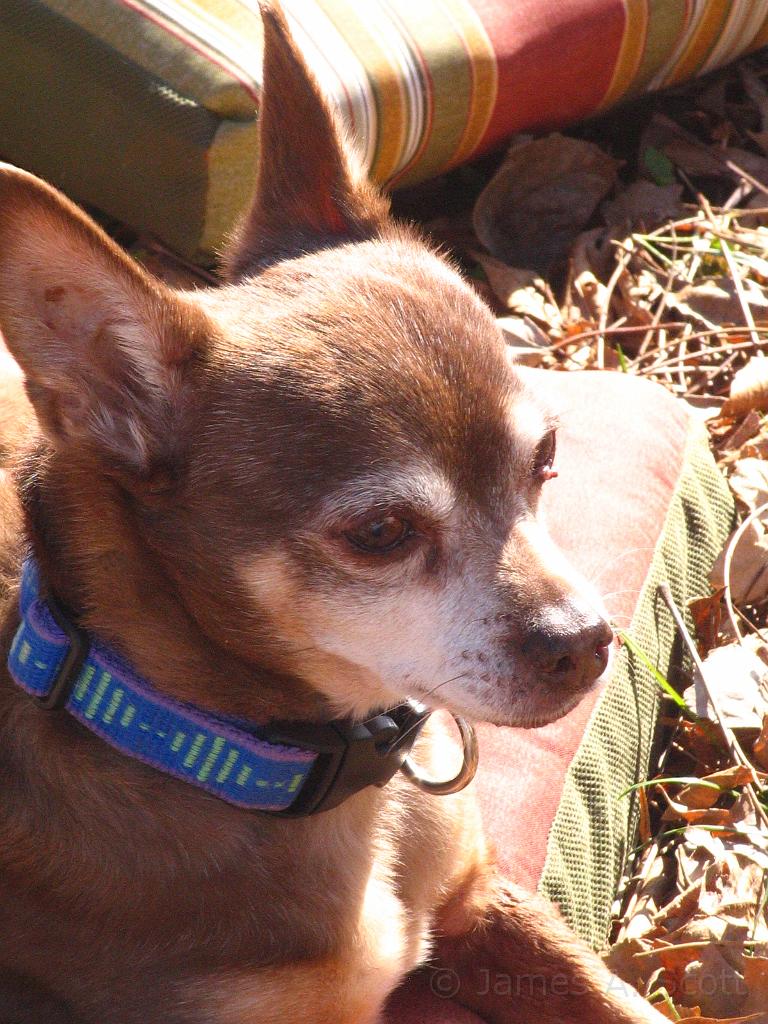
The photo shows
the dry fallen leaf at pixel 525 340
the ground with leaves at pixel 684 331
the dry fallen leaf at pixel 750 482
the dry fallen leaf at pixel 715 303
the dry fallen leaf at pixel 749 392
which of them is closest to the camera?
the ground with leaves at pixel 684 331

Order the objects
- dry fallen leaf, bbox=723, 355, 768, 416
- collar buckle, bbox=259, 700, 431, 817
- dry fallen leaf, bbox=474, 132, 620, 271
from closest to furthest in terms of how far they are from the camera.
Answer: collar buckle, bbox=259, 700, 431, 817
dry fallen leaf, bbox=723, 355, 768, 416
dry fallen leaf, bbox=474, 132, 620, 271

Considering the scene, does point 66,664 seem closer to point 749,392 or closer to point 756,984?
point 756,984

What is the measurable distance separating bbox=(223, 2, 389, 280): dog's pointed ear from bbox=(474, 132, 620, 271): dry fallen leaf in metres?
2.35

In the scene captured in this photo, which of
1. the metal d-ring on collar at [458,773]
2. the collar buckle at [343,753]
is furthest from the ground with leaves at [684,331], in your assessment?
the collar buckle at [343,753]

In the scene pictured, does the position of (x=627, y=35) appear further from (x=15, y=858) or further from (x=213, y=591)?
(x=15, y=858)

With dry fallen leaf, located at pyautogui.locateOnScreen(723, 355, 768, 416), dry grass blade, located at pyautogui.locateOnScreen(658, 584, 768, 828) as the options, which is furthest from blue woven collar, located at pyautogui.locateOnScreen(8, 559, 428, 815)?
dry fallen leaf, located at pyautogui.locateOnScreen(723, 355, 768, 416)

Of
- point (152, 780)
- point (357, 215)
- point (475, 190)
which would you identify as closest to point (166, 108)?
point (475, 190)

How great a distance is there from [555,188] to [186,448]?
3.18 metres

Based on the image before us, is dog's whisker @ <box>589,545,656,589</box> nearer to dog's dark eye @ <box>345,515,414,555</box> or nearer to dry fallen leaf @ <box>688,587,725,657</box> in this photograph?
dry fallen leaf @ <box>688,587,725,657</box>

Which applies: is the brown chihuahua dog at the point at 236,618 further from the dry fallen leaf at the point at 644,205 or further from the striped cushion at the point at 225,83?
the dry fallen leaf at the point at 644,205

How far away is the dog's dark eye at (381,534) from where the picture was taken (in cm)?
210

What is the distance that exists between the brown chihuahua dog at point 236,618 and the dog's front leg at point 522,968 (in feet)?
1.83

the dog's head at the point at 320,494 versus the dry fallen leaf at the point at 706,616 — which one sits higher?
the dog's head at the point at 320,494

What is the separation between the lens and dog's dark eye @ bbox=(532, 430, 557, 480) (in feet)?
7.73
